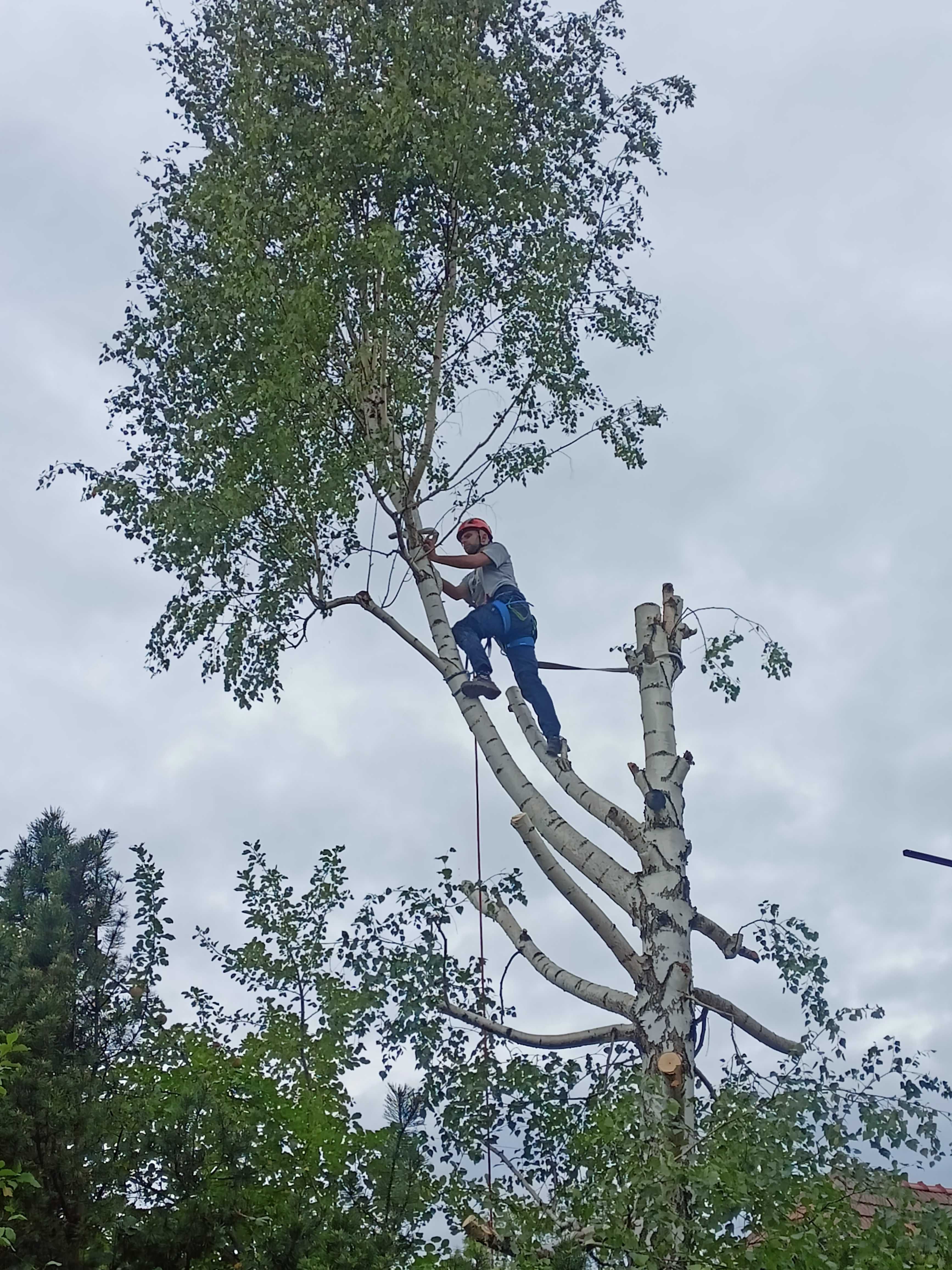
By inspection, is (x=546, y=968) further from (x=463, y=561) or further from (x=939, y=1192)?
(x=939, y=1192)

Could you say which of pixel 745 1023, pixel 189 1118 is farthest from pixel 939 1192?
pixel 189 1118

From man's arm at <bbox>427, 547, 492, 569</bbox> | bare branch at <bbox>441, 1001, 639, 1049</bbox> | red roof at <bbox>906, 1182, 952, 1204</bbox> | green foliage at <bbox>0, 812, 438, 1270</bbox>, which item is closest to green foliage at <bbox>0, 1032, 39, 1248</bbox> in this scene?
green foliage at <bbox>0, 812, 438, 1270</bbox>

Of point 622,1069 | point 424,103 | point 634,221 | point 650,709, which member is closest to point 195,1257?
point 622,1069

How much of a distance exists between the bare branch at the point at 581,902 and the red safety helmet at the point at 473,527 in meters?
1.89

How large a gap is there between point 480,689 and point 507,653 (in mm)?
460

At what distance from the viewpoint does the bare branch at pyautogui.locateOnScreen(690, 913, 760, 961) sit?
6.45m

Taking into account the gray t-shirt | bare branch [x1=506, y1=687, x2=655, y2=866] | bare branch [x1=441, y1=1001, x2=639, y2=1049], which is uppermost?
the gray t-shirt

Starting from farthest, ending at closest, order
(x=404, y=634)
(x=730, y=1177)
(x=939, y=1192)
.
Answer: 1. (x=939, y=1192)
2. (x=404, y=634)
3. (x=730, y=1177)

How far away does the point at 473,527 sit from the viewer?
314 inches

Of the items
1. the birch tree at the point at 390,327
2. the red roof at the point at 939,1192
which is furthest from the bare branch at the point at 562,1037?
the red roof at the point at 939,1192

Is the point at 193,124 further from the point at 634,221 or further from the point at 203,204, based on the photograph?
the point at 634,221

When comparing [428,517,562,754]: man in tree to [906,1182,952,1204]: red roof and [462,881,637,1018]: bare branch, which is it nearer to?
[462,881,637,1018]: bare branch

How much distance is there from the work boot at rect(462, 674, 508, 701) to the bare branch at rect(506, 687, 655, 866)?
12 centimetres

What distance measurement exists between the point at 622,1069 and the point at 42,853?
165 inches
